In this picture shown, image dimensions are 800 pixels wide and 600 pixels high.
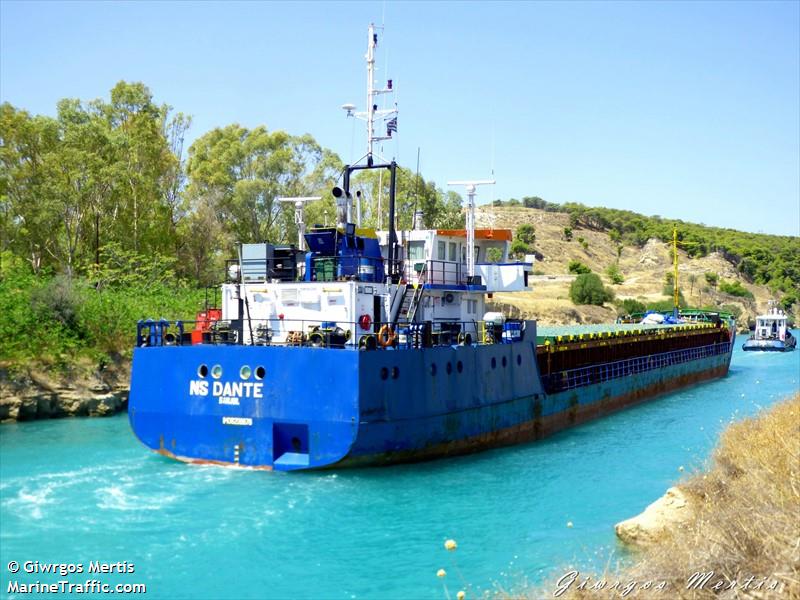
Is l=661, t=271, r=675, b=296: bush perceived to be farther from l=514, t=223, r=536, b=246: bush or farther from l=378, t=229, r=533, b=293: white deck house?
l=378, t=229, r=533, b=293: white deck house

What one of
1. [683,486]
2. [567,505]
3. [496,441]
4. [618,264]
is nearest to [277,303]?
[496,441]

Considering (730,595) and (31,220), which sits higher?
(31,220)

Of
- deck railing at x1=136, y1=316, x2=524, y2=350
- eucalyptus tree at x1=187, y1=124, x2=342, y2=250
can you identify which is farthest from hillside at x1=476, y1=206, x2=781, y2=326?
deck railing at x1=136, y1=316, x2=524, y2=350

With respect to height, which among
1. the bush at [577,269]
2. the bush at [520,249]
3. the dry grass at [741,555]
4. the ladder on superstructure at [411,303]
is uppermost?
the bush at [520,249]

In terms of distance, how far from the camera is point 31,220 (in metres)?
39.1

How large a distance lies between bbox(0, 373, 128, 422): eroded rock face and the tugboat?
50166mm

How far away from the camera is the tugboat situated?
62000mm

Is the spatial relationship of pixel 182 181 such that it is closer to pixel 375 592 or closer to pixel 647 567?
pixel 375 592

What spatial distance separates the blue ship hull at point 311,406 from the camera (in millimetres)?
17031

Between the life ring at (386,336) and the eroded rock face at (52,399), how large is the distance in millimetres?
14658

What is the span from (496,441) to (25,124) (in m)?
29.3

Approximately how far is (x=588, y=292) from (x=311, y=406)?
61.4m

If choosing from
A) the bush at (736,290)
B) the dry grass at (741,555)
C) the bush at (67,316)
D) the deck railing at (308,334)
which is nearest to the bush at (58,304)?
the bush at (67,316)

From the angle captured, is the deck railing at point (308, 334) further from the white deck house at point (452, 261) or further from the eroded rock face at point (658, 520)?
the eroded rock face at point (658, 520)
